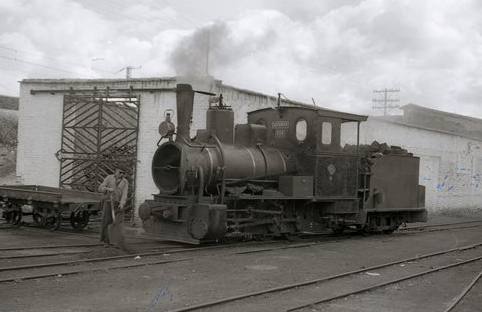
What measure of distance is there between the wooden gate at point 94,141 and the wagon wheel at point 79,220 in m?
Result: 2.22

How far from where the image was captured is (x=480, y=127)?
4675cm

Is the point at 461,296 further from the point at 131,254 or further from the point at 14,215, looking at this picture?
the point at 14,215

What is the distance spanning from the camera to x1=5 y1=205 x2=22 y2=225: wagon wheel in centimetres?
1296

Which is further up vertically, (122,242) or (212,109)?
(212,109)

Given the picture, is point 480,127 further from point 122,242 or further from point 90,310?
point 90,310

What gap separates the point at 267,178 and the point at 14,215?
21.5 feet

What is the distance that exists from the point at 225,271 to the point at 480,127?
44.4 m

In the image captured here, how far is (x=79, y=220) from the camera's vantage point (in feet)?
42.2

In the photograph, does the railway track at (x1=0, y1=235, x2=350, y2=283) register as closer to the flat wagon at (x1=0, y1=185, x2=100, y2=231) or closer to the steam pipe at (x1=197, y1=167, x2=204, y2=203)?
the steam pipe at (x1=197, y1=167, x2=204, y2=203)

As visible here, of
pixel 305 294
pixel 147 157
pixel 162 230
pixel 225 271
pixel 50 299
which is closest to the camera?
pixel 50 299

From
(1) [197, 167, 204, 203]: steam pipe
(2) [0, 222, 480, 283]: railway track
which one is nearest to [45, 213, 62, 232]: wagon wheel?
(2) [0, 222, 480, 283]: railway track

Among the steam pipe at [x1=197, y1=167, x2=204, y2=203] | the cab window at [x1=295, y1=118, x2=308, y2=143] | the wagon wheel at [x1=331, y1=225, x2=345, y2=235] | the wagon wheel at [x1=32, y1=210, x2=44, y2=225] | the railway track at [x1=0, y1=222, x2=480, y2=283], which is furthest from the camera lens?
the wagon wheel at [x1=331, y1=225, x2=345, y2=235]

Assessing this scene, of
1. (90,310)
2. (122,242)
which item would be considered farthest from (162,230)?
(90,310)

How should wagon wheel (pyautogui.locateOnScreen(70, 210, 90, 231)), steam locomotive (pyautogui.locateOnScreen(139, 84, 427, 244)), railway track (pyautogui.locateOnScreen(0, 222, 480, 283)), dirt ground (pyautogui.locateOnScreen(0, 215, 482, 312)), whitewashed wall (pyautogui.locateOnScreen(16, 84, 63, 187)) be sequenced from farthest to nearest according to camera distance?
1. whitewashed wall (pyautogui.locateOnScreen(16, 84, 63, 187))
2. wagon wheel (pyautogui.locateOnScreen(70, 210, 90, 231))
3. steam locomotive (pyautogui.locateOnScreen(139, 84, 427, 244))
4. railway track (pyautogui.locateOnScreen(0, 222, 480, 283))
5. dirt ground (pyautogui.locateOnScreen(0, 215, 482, 312))
